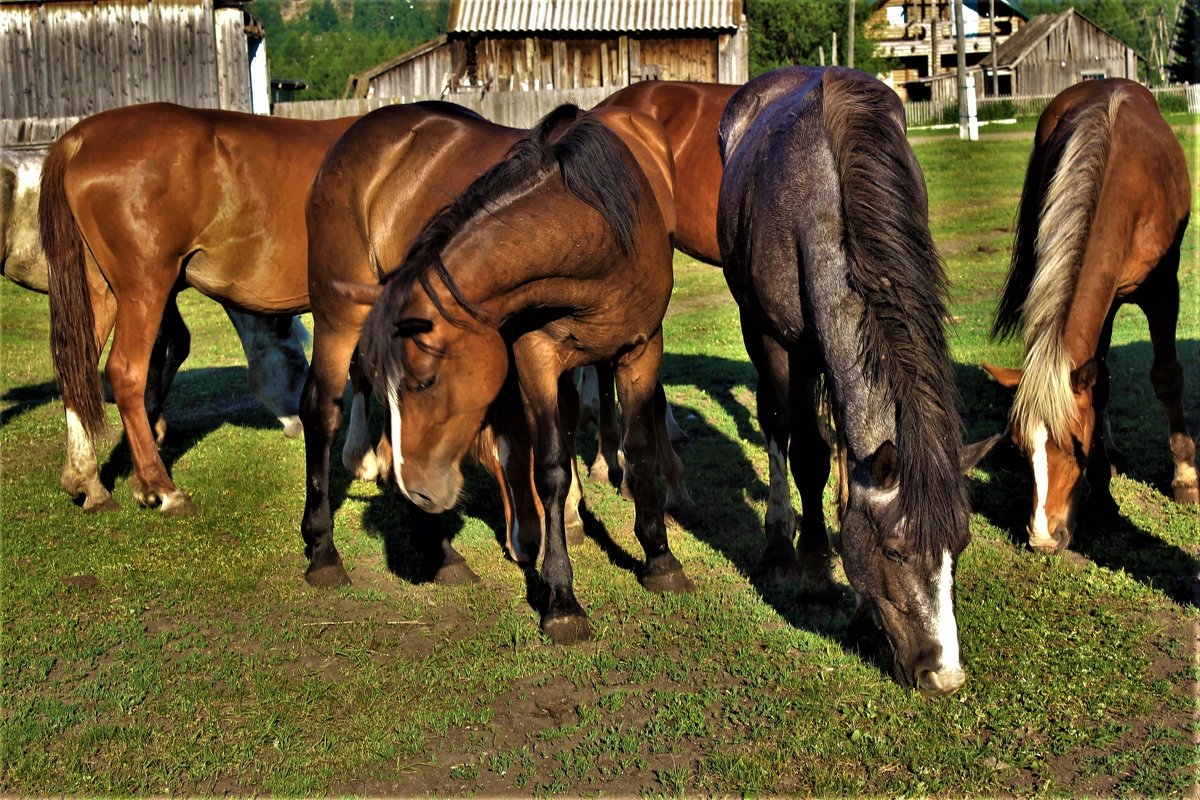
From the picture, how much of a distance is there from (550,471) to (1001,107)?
34368mm

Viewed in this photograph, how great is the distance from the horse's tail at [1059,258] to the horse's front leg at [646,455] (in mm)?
1662

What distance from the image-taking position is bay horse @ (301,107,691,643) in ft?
13.4

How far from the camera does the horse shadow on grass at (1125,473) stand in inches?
194

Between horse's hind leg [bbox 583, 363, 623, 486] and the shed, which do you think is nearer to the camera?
horse's hind leg [bbox 583, 363, 623, 486]

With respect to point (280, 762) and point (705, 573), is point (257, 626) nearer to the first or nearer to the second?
point (280, 762)

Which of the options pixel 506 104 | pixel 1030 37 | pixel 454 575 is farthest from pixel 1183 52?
pixel 454 575

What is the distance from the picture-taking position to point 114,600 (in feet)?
16.8

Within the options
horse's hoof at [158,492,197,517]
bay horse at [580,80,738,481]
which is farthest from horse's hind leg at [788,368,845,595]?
horse's hoof at [158,492,197,517]

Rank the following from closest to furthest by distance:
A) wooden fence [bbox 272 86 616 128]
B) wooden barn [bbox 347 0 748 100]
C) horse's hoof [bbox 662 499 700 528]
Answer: horse's hoof [bbox 662 499 700 528]
wooden fence [bbox 272 86 616 128]
wooden barn [bbox 347 0 748 100]

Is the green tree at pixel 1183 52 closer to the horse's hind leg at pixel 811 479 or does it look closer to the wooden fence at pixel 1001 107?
the wooden fence at pixel 1001 107

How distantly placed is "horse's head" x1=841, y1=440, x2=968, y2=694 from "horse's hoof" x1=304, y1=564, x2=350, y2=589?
8.79 feet

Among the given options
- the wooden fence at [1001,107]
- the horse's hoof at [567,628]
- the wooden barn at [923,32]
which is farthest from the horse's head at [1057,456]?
the wooden barn at [923,32]

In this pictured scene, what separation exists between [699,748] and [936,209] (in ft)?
50.0

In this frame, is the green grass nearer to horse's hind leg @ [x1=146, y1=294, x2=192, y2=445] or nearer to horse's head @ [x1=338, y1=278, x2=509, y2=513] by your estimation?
horse's head @ [x1=338, y1=278, x2=509, y2=513]
